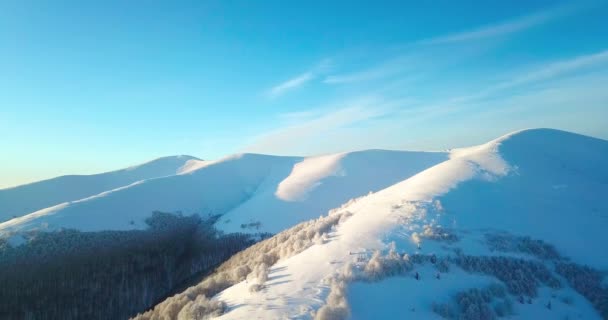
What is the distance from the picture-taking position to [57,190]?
72.1 meters

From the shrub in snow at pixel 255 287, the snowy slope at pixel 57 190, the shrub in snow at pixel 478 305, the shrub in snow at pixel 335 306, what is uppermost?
the snowy slope at pixel 57 190

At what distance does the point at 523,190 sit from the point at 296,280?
18.5 metres

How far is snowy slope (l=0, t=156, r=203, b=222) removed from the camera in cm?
6297

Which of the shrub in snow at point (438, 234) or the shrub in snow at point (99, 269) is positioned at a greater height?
the shrub in snow at point (438, 234)

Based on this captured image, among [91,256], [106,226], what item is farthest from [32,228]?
[91,256]

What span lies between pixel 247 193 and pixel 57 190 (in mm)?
41041

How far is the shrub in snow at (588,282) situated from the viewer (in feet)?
41.5

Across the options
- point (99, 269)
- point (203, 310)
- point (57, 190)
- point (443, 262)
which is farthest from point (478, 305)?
point (57, 190)

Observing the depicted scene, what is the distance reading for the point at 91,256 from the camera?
3162cm

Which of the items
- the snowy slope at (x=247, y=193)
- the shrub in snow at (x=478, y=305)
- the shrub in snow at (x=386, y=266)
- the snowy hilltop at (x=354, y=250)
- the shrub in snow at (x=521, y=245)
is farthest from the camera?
the snowy slope at (x=247, y=193)

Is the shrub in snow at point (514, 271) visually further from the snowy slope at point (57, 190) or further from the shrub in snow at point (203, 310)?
the snowy slope at point (57, 190)

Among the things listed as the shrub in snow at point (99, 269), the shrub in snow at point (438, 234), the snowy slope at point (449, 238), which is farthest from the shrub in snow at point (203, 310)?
the shrub in snow at point (438, 234)

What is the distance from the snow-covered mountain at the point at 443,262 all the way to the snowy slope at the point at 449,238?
59mm

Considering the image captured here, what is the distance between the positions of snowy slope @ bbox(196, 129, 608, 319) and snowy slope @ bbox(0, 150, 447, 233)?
24327 millimetres
